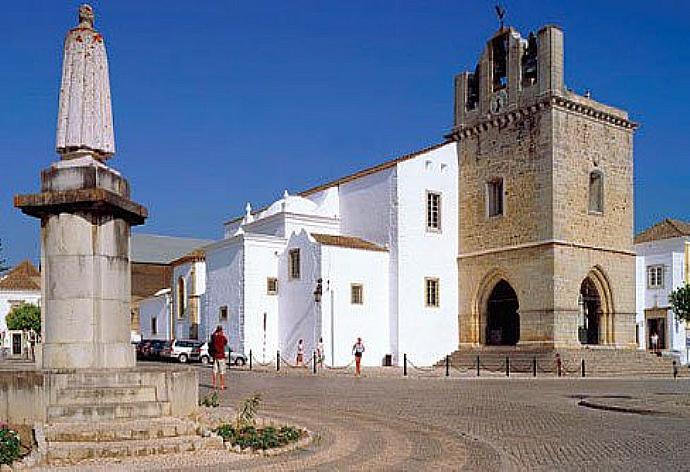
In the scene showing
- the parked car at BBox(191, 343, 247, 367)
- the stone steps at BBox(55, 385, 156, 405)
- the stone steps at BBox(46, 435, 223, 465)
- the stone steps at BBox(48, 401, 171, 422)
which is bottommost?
the parked car at BBox(191, 343, 247, 367)

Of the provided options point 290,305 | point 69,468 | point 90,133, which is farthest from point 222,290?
point 69,468

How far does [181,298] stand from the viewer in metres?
50.0

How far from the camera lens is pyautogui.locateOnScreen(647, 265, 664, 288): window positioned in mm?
49938

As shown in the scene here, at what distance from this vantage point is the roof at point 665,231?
5006 centimetres

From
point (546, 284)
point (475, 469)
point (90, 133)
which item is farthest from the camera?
point (546, 284)

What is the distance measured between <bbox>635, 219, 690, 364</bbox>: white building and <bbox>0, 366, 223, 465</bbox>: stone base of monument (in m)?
42.7

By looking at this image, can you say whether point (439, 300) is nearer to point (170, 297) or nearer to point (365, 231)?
point (365, 231)

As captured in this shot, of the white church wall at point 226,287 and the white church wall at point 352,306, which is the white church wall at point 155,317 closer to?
the white church wall at point 226,287

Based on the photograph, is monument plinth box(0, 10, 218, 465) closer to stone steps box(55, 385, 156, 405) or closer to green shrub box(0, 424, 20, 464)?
stone steps box(55, 385, 156, 405)

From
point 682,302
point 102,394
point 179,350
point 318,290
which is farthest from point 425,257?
point 102,394

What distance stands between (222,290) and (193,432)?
3045 centimetres

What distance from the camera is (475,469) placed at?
9.38m

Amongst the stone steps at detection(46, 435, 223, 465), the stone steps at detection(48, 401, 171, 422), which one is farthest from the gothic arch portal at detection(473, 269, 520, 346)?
the stone steps at detection(46, 435, 223, 465)

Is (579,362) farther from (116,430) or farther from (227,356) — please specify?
(116,430)
